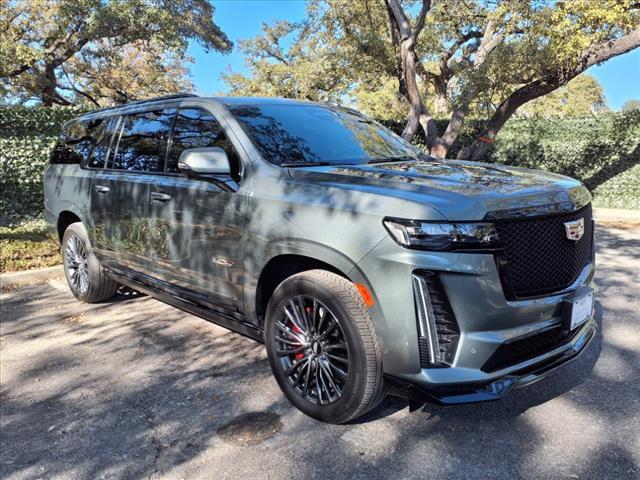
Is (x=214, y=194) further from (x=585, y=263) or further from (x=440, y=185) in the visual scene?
(x=585, y=263)

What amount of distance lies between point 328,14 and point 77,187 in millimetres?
12134

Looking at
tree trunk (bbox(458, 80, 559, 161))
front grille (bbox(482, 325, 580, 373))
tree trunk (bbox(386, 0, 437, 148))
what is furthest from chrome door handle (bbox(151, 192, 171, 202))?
tree trunk (bbox(458, 80, 559, 161))

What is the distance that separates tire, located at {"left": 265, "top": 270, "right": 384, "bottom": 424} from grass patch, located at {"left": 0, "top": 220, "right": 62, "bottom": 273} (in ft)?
13.9

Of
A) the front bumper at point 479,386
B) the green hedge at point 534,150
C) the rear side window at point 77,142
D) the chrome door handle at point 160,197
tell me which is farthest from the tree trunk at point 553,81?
the front bumper at point 479,386

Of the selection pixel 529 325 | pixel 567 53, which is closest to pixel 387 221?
pixel 529 325

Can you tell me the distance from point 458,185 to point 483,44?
14.1 m

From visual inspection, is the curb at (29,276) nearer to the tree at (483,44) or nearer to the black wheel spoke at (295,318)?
the black wheel spoke at (295,318)

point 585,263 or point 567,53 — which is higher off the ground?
point 567,53

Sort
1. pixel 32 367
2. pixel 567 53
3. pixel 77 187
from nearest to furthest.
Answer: pixel 32 367 → pixel 77 187 → pixel 567 53

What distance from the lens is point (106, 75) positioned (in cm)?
2361

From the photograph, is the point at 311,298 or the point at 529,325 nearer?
the point at 529,325

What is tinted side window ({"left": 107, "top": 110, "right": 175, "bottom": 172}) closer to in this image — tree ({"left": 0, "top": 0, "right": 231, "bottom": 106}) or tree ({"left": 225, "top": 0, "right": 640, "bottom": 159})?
tree ({"left": 225, "top": 0, "right": 640, "bottom": 159})

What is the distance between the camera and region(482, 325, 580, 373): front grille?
2400 mm

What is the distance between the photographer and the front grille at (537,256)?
7.95 feet
